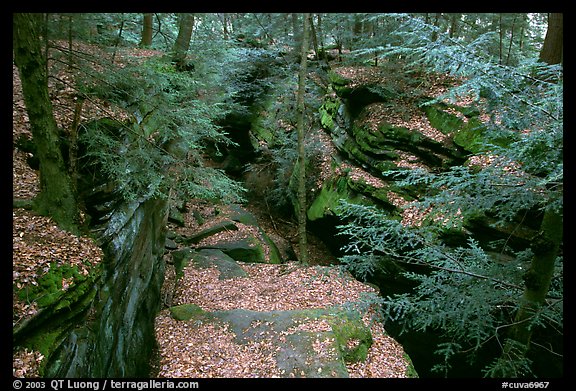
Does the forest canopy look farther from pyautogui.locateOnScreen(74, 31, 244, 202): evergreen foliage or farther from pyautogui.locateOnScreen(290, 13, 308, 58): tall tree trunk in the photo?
pyautogui.locateOnScreen(290, 13, 308, 58): tall tree trunk

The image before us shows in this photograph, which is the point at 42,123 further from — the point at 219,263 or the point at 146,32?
the point at 146,32

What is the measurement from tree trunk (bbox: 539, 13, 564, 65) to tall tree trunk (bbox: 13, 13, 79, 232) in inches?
474

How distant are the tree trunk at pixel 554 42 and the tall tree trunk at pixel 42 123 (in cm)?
1204

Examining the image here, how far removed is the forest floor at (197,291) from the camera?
4598mm

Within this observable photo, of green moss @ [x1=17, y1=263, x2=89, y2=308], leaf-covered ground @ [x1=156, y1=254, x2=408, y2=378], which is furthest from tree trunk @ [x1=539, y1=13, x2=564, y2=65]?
green moss @ [x1=17, y1=263, x2=89, y2=308]

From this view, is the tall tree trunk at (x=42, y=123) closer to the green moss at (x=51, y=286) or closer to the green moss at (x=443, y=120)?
the green moss at (x=51, y=286)

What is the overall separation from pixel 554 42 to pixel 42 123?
41.4ft

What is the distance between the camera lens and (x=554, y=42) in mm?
9047

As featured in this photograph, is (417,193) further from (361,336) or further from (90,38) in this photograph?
(90,38)

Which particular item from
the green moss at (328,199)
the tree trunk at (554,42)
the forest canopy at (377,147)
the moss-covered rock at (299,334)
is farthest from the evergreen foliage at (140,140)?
the tree trunk at (554,42)

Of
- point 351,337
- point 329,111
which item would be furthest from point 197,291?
point 329,111

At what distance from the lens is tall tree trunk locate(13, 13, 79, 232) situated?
15.7 feet
